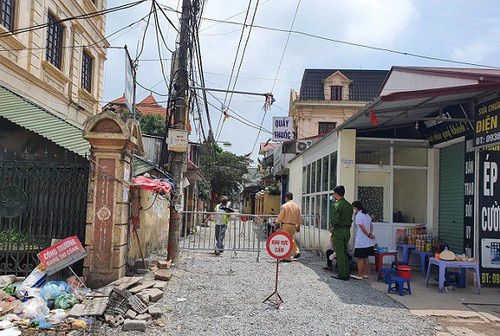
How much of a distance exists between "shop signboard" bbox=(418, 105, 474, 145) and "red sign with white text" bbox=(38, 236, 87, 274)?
7.84 meters

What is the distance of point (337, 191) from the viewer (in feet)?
28.7

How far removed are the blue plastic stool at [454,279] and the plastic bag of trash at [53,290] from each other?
22.5 ft

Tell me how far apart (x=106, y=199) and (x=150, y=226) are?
12.0 ft

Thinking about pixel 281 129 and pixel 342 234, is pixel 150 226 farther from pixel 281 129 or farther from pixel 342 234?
pixel 281 129

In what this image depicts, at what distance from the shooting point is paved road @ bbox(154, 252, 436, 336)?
5363mm

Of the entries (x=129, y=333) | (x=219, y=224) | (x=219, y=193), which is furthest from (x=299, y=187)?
(x=219, y=193)

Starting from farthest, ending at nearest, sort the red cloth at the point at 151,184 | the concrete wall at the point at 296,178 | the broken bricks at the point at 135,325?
the concrete wall at the point at 296,178, the red cloth at the point at 151,184, the broken bricks at the point at 135,325

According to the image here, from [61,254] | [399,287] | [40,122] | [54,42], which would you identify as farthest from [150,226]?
[54,42]

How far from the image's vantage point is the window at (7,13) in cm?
1115

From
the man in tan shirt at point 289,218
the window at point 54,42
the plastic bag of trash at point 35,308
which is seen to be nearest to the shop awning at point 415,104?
the man in tan shirt at point 289,218

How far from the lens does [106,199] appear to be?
7.05 metres

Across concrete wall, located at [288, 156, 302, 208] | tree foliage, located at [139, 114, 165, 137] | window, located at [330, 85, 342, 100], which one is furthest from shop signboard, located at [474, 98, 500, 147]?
window, located at [330, 85, 342, 100]

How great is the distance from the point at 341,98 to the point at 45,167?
28.6m

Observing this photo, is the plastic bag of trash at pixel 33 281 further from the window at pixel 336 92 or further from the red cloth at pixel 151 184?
the window at pixel 336 92
